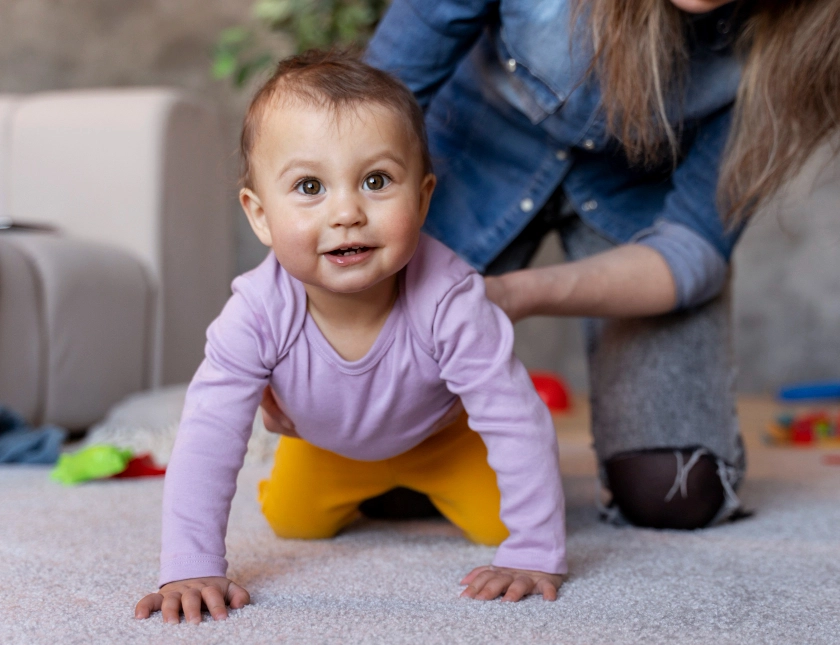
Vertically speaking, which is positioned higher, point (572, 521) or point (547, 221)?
point (547, 221)

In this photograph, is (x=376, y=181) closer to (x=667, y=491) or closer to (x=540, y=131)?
(x=540, y=131)

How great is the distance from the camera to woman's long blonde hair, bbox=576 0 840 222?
99 centimetres

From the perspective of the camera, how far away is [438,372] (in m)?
0.88

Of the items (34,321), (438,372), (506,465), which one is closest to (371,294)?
(438,372)

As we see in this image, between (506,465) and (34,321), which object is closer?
(506,465)

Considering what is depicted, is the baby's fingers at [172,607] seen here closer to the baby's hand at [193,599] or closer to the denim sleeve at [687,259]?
the baby's hand at [193,599]

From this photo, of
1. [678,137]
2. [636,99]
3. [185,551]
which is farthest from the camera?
[678,137]

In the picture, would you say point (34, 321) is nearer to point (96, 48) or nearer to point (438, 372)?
point (438, 372)

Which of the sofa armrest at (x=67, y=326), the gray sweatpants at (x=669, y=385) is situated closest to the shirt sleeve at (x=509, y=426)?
the gray sweatpants at (x=669, y=385)

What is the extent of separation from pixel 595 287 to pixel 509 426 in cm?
26

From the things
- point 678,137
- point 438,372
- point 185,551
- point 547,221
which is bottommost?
point 185,551

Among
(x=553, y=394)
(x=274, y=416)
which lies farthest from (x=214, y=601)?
(x=553, y=394)

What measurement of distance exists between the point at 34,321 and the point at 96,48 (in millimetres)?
1687

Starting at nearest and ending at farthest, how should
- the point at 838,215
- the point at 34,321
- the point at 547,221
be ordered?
the point at 547,221
the point at 34,321
the point at 838,215
